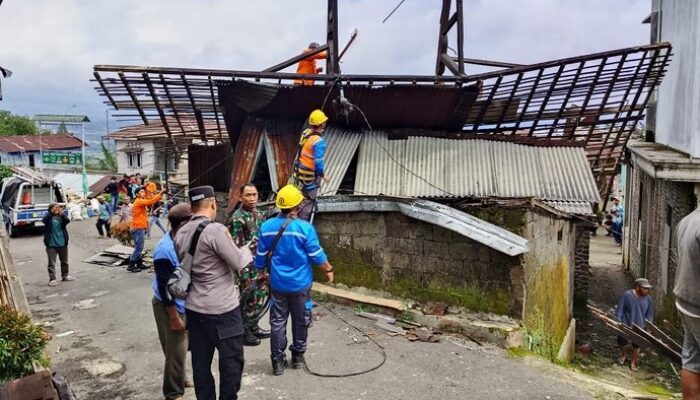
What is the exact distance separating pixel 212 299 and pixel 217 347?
38 centimetres

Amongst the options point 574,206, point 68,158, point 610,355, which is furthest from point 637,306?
point 68,158

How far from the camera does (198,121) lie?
10734 mm

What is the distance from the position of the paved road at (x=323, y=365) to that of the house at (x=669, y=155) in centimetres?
649

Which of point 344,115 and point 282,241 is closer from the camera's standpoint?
Answer: point 282,241

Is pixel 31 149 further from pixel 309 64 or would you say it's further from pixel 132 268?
pixel 309 64

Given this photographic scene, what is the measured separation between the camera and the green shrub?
13.3ft

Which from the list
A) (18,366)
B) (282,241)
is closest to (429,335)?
(282,241)

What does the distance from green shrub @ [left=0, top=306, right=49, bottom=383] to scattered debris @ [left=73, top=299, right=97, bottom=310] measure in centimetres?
427

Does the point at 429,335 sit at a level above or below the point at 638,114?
below

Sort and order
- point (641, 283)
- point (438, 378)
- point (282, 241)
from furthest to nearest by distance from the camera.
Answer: point (641, 283) < point (438, 378) < point (282, 241)

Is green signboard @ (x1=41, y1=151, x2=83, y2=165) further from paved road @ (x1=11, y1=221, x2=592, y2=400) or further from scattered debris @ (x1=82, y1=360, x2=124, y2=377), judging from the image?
scattered debris @ (x1=82, y1=360, x2=124, y2=377)

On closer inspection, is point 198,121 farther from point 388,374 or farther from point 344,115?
point 388,374

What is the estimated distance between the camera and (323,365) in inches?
226

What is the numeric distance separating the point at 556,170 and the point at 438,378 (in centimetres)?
545
